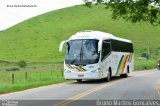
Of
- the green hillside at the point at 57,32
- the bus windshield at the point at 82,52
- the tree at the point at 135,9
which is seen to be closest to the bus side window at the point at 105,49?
the bus windshield at the point at 82,52

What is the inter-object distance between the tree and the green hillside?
71.9 meters

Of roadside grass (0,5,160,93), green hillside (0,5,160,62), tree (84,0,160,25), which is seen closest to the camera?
tree (84,0,160,25)

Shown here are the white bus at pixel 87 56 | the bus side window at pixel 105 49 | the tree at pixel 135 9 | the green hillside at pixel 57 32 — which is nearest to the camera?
the tree at pixel 135 9

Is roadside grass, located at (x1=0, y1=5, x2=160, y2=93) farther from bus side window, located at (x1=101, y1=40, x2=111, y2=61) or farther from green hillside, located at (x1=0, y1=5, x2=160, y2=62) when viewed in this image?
bus side window, located at (x1=101, y1=40, x2=111, y2=61)

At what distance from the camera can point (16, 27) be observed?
127812mm

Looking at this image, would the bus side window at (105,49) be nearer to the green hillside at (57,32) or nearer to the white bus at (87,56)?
the white bus at (87,56)

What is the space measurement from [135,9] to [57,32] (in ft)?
303

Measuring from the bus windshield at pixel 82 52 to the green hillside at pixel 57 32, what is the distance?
66775mm

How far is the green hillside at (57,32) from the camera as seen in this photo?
4158 inches

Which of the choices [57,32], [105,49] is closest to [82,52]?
[105,49]

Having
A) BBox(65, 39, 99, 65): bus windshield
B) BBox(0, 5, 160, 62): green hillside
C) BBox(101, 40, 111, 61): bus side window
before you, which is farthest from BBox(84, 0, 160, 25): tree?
BBox(0, 5, 160, 62): green hillside

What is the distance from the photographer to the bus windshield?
100ft

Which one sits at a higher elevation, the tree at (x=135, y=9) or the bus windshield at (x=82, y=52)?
the tree at (x=135, y=9)

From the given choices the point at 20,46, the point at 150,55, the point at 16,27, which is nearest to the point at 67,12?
the point at 16,27
